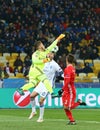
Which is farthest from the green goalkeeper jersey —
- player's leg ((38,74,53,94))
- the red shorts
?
the red shorts

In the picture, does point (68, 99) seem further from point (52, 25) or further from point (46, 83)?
point (52, 25)

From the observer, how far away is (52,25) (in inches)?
1515

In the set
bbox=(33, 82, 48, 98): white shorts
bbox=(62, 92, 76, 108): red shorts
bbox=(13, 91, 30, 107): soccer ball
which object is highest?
bbox=(33, 82, 48, 98): white shorts

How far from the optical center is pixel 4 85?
2898 centimetres

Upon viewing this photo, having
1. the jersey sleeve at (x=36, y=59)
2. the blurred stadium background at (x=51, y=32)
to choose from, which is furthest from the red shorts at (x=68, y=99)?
the blurred stadium background at (x=51, y=32)

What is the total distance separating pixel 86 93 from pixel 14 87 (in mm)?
3560

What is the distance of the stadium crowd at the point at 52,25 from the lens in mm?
35969

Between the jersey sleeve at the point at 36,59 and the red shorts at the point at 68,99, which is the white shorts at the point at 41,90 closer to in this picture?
the jersey sleeve at the point at 36,59

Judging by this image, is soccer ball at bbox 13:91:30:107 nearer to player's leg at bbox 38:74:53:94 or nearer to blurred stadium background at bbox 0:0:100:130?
blurred stadium background at bbox 0:0:100:130

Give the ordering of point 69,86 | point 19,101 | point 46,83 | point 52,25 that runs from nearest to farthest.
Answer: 1. point 69,86
2. point 46,83
3. point 19,101
4. point 52,25

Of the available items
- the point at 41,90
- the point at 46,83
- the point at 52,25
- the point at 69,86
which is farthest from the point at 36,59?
the point at 52,25

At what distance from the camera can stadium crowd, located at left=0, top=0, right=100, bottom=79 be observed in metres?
36.0

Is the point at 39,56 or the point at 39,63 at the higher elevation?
the point at 39,56

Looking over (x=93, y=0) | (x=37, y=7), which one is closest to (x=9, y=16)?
(x=37, y=7)
